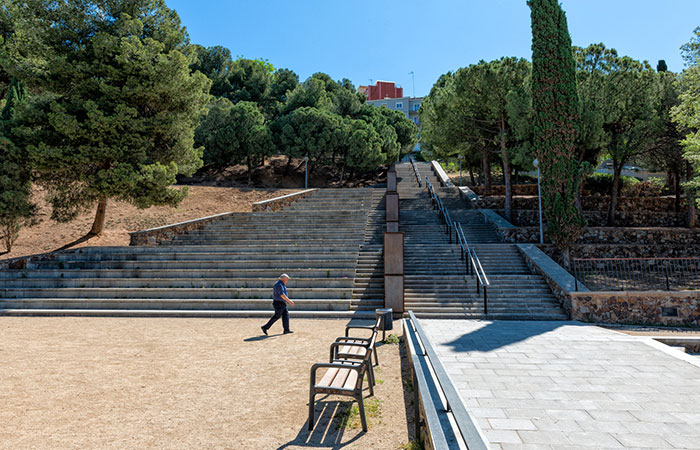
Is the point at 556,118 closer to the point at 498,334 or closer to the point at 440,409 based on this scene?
the point at 498,334

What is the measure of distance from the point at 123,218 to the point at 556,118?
18.7 meters

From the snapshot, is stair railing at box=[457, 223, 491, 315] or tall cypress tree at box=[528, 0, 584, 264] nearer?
stair railing at box=[457, 223, 491, 315]

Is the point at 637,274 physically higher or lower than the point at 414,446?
higher

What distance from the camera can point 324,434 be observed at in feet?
Result: 12.5

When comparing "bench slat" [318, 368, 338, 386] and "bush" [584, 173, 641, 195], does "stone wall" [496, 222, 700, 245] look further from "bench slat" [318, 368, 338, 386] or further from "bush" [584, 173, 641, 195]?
"bench slat" [318, 368, 338, 386]

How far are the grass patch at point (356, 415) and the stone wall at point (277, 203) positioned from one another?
613 inches

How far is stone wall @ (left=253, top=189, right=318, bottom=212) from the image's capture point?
1923 centimetres

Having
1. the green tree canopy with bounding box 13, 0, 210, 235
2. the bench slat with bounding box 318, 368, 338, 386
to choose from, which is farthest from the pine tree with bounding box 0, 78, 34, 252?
the bench slat with bounding box 318, 368, 338, 386

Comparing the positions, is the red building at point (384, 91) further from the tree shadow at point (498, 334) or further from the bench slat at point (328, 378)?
the bench slat at point (328, 378)

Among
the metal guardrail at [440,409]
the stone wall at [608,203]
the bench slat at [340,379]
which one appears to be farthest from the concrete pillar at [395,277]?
the stone wall at [608,203]

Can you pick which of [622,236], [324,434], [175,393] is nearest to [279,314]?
[175,393]

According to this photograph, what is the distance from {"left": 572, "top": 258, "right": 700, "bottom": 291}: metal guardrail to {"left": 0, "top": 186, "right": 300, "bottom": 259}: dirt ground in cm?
1620

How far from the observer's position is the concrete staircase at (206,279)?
34.0 feet

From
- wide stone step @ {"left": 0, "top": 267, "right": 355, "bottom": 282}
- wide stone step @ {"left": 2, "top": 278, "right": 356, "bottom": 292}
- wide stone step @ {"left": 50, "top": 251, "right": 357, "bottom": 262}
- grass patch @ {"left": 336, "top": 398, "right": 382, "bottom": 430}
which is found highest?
wide stone step @ {"left": 50, "top": 251, "right": 357, "bottom": 262}
